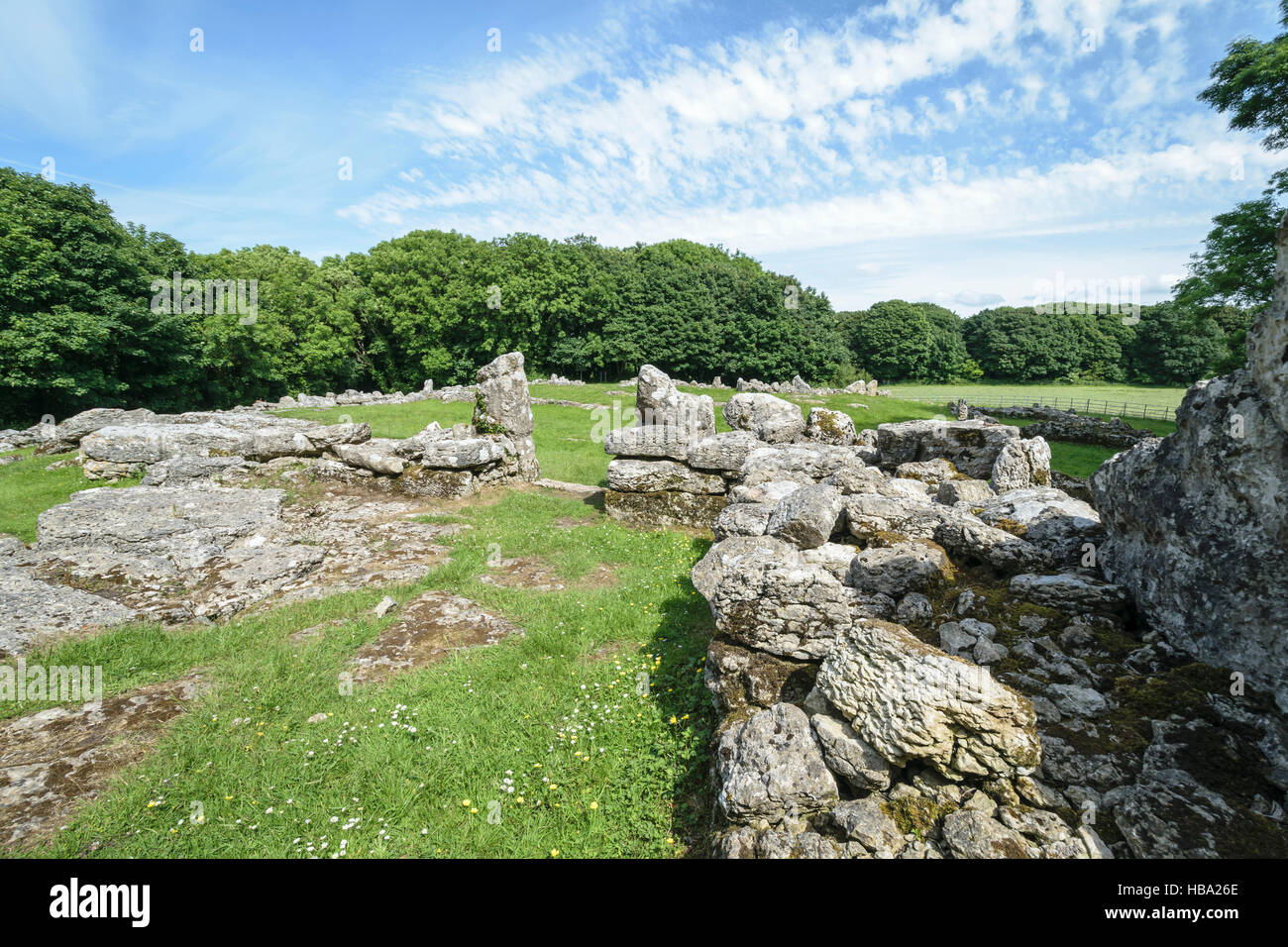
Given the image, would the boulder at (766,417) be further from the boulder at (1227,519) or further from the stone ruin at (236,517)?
the boulder at (1227,519)

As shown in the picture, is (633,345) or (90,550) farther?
(633,345)

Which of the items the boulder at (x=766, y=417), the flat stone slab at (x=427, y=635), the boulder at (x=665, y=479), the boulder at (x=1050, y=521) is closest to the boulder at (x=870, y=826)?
the boulder at (x=1050, y=521)

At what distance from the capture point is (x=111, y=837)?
14.2ft

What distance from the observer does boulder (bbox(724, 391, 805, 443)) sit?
53.8 feet

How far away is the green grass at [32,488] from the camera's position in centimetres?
1184

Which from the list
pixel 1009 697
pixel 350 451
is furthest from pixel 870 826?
pixel 350 451

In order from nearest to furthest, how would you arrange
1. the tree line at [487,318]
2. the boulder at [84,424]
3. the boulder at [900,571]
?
the boulder at [900,571] → the boulder at [84,424] → the tree line at [487,318]

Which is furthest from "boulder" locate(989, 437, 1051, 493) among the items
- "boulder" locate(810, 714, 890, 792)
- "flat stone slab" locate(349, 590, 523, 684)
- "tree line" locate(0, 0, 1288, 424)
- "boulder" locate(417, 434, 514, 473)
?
"tree line" locate(0, 0, 1288, 424)

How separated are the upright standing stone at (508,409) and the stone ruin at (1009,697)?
39.2ft

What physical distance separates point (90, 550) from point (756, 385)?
37136 millimetres

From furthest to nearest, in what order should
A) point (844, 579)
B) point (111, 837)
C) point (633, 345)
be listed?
point (633, 345) → point (844, 579) → point (111, 837)

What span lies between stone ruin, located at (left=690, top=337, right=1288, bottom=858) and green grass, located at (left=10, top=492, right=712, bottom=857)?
42.0 inches
